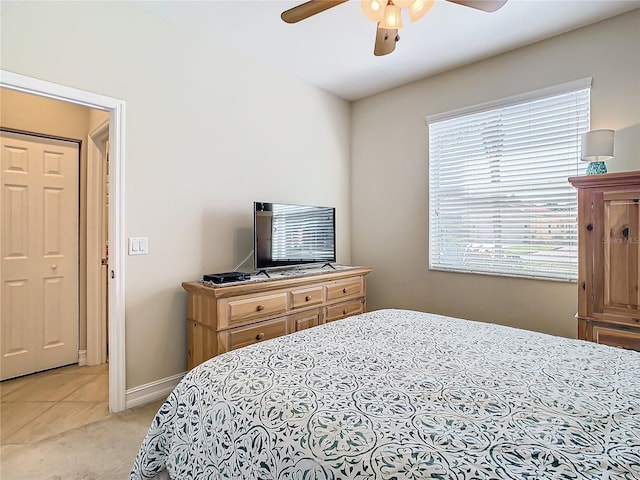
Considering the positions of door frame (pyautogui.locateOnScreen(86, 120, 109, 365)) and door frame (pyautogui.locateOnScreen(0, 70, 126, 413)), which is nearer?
door frame (pyautogui.locateOnScreen(0, 70, 126, 413))

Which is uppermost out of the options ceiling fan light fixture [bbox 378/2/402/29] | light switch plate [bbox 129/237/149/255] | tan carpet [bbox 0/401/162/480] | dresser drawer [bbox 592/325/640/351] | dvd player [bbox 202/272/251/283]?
ceiling fan light fixture [bbox 378/2/402/29]

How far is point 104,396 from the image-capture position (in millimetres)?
2689

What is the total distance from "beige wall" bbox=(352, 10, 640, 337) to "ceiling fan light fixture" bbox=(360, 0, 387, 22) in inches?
72.3

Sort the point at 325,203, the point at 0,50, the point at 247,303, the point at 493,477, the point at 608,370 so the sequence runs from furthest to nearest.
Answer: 1. the point at 325,203
2. the point at 247,303
3. the point at 0,50
4. the point at 608,370
5. the point at 493,477

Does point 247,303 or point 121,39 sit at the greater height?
point 121,39

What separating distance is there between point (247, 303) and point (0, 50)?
206 cm

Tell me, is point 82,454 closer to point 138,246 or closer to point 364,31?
point 138,246

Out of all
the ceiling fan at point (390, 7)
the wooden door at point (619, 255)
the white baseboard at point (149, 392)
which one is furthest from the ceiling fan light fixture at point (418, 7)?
the white baseboard at point (149, 392)

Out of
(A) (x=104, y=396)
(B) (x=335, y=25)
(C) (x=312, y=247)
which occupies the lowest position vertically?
(A) (x=104, y=396)

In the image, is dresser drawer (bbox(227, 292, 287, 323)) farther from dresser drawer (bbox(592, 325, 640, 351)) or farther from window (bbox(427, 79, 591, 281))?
dresser drawer (bbox(592, 325, 640, 351))

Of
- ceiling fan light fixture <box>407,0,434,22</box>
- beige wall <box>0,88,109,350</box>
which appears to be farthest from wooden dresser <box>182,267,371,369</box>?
ceiling fan light fixture <box>407,0,434,22</box>

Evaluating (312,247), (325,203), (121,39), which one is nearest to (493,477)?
(312,247)

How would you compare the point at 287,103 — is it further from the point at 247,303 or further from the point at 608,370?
the point at 608,370

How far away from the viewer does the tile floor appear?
221 cm
